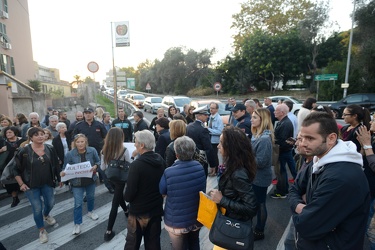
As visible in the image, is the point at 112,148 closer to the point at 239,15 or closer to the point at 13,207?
the point at 13,207

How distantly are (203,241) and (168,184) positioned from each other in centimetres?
167

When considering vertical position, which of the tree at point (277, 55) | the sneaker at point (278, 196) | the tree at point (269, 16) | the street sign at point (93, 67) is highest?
the tree at point (269, 16)

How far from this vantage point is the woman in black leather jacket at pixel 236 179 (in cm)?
209

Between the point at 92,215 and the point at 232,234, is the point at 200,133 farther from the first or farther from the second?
the point at 232,234

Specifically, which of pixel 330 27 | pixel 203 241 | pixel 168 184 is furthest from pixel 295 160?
pixel 330 27

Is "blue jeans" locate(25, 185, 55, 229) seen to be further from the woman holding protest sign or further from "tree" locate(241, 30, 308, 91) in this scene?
"tree" locate(241, 30, 308, 91)

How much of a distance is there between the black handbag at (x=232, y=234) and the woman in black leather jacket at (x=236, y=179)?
0.07 metres

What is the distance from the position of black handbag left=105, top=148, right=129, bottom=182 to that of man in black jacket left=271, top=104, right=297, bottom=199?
116 inches

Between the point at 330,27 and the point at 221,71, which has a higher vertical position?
the point at 330,27

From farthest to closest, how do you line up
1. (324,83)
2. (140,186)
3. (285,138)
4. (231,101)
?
(324,83) < (231,101) < (285,138) < (140,186)

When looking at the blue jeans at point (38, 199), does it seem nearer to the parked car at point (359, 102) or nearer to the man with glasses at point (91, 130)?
the man with glasses at point (91, 130)

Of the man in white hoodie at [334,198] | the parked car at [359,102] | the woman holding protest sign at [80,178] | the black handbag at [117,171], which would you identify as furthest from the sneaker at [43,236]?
the parked car at [359,102]

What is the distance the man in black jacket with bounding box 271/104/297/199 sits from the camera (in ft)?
15.1

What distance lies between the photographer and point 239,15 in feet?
119
